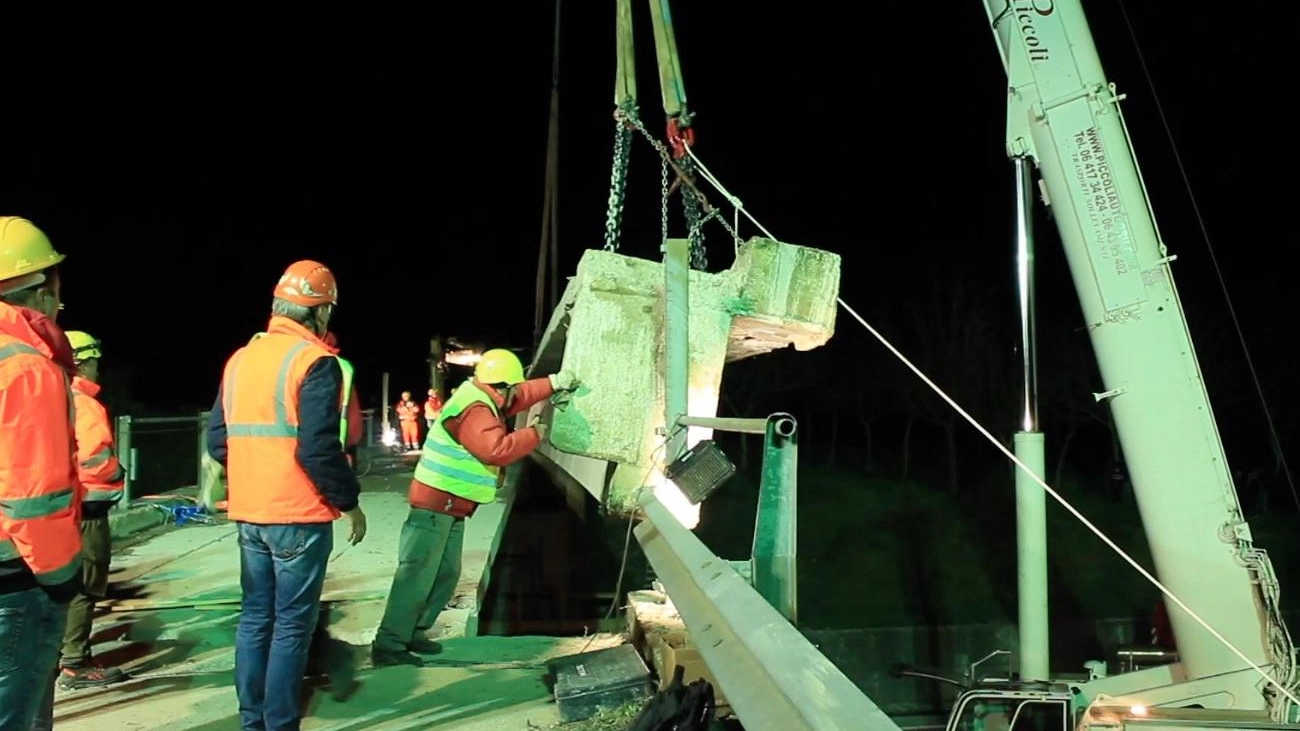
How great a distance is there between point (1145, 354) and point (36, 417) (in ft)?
15.3

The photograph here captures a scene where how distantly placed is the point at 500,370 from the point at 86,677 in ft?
8.19

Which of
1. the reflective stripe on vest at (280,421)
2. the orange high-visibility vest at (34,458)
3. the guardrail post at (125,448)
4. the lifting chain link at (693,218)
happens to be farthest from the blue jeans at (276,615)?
the guardrail post at (125,448)

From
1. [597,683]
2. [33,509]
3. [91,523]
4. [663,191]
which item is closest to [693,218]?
[663,191]

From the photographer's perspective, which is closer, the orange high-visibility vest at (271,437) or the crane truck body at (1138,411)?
the orange high-visibility vest at (271,437)

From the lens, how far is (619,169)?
19.1 feet

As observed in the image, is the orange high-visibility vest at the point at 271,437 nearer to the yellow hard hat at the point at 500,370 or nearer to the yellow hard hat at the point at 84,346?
the yellow hard hat at the point at 500,370

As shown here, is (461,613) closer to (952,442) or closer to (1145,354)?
(1145,354)

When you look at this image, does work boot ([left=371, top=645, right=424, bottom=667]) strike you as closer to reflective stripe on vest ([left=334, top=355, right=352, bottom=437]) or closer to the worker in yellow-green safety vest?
the worker in yellow-green safety vest

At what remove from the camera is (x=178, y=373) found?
64562mm

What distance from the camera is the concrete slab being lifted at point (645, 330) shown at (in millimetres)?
5301

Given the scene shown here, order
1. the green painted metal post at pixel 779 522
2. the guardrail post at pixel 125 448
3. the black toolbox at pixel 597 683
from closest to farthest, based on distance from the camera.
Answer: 1. the green painted metal post at pixel 779 522
2. the black toolbox at pixel 597 683
3. the guardrail post at pixel 125 448

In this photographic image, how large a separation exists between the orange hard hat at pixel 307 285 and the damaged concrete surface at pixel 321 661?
5.90ft

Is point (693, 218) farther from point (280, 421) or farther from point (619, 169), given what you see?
point (280, 421)

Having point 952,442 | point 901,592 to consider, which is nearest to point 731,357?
point 901,592
